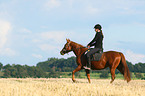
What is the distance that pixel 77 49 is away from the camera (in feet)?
49.0

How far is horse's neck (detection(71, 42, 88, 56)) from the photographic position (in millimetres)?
14852

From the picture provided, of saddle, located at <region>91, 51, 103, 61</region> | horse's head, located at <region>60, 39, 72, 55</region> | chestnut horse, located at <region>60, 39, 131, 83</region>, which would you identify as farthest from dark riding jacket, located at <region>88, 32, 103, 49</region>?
horse's head, located at <region>60, 39, 72, 55</region>

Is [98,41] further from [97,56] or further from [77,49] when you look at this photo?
[77,49]

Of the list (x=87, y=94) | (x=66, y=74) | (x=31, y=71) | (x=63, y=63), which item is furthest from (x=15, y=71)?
(x=87, y=94)

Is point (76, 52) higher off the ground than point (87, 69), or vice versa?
point (76, 52)

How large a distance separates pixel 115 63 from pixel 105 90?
4214 mm

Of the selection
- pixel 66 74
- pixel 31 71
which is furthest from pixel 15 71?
pixel 66 74

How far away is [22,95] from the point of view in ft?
32.6

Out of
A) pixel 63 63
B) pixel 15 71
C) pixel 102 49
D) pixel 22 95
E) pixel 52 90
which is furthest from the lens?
pixel 63 63

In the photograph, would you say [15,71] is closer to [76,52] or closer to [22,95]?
[76,52]

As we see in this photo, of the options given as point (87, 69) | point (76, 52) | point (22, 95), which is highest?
point (76, 52)

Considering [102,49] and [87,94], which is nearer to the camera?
[87,94]

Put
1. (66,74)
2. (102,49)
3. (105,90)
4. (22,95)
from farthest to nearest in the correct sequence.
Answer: (66,74) → (102,49) → (105,90) → (22,95)

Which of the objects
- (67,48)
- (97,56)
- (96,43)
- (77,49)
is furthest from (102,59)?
(67,48)
